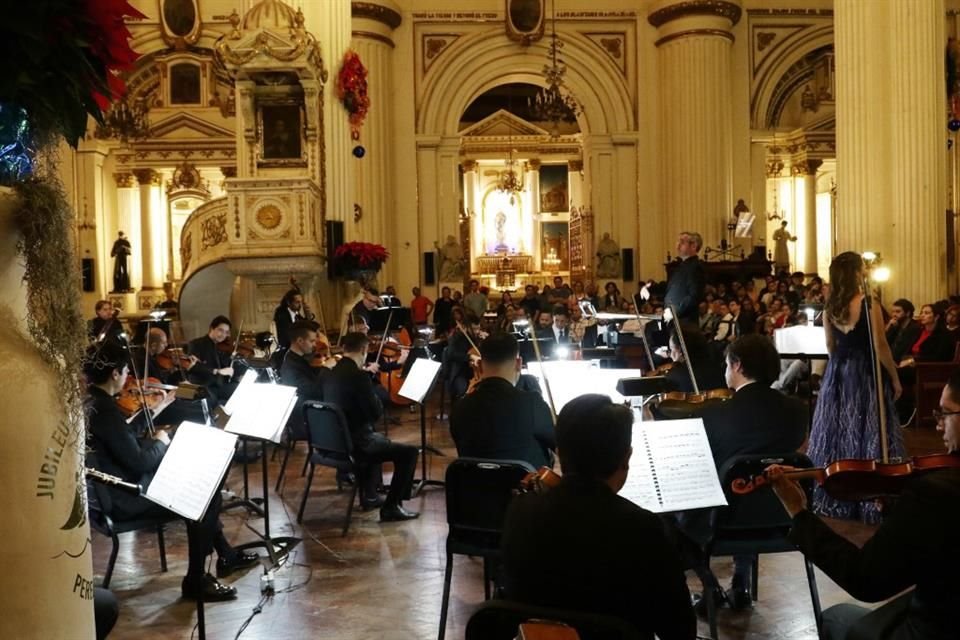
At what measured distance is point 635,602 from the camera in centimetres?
224

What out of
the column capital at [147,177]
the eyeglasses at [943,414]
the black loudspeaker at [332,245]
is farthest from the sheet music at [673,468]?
the column capital at [147,177]

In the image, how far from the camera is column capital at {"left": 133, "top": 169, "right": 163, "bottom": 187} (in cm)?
2441

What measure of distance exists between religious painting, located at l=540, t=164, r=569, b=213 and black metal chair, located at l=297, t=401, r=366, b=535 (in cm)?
2432

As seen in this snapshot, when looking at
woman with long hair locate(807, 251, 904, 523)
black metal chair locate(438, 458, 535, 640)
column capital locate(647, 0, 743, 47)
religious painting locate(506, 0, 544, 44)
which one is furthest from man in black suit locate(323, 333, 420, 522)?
column capital locate(647, 0, 743, 47)

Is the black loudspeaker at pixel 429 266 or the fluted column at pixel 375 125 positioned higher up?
the fluted column at pixel 375 125

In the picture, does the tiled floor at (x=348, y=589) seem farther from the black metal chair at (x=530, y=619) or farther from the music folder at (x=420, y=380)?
the black metal chair at (x=530, y=619)

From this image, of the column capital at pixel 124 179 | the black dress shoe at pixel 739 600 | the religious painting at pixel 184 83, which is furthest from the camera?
the column capital at pixel 124 179

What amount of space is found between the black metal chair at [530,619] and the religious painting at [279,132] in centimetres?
1147

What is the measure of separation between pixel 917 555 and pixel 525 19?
2071cm

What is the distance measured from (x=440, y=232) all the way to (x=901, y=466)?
19.5 m

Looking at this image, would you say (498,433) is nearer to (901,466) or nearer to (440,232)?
(901,466)

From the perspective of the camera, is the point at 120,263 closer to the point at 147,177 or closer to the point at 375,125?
the point at 147,177

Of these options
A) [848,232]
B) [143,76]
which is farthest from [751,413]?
[143,76]

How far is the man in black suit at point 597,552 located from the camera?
2.24 m
